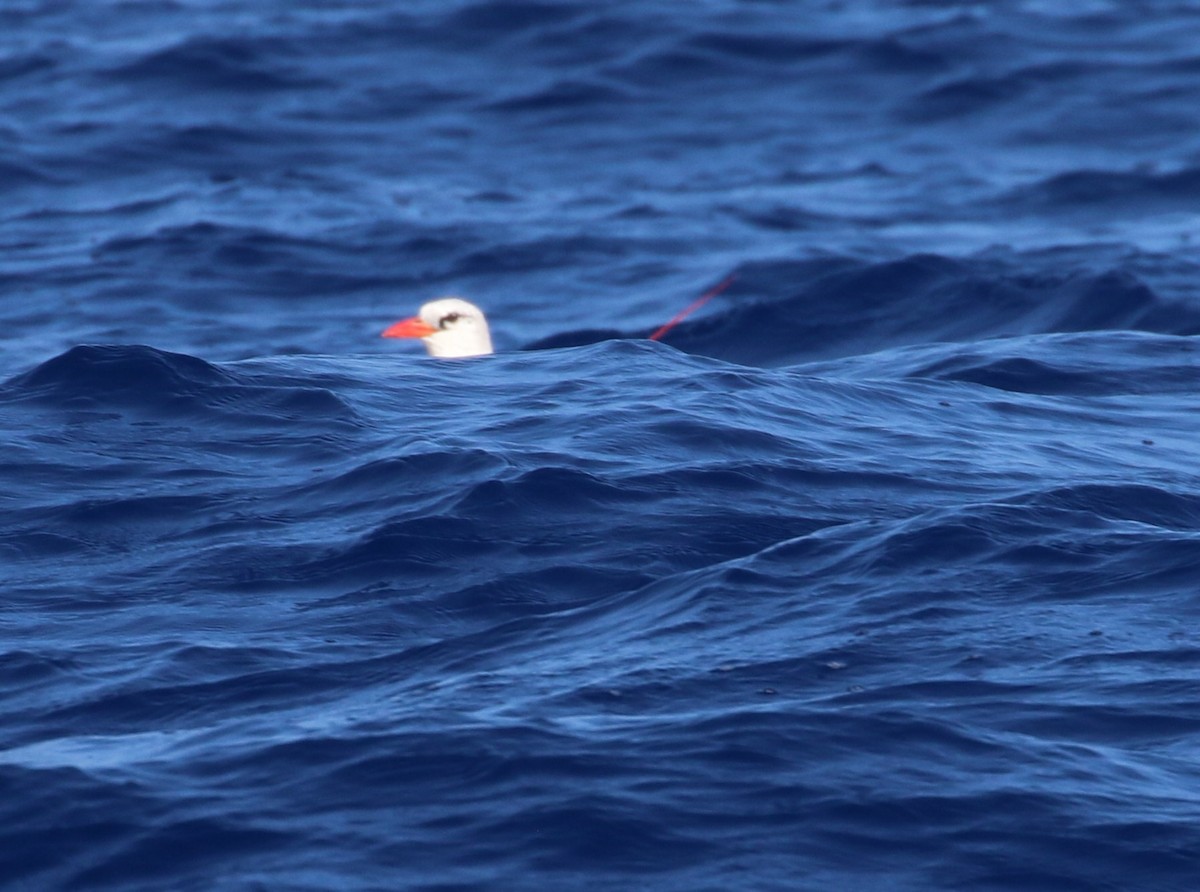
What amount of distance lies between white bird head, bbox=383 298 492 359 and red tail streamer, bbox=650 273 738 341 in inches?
87.6

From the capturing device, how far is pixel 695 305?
48.1ft

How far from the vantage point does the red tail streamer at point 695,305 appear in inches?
552

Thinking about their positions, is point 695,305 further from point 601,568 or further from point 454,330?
point 601,568

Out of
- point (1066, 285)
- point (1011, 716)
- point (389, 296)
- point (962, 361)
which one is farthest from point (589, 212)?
point (1011, 716)

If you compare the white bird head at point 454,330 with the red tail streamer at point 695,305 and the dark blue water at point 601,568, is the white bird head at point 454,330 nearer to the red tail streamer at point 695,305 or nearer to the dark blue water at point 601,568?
the dark blue water at point 601,568

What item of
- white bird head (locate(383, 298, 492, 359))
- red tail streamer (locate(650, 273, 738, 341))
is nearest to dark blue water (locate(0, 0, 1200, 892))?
red tail streamer (locate(650, 273, 738, 341))

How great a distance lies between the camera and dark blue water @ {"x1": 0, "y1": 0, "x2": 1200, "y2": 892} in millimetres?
4730

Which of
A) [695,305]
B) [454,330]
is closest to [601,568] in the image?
[454,330]

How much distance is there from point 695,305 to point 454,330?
3489mm

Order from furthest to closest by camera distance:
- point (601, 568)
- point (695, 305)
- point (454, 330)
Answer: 1. point (695, 305)
2. point (454, 330)
3. point (601, 568)

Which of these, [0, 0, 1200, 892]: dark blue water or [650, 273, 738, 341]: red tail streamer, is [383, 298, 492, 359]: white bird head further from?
[650, 273, 738, 341]: red tail streamer

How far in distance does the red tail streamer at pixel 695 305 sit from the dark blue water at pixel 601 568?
0.53 ft

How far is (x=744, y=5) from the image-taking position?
915 inches

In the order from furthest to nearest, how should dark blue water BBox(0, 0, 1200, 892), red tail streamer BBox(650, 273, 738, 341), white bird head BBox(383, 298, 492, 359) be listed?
red tail streamer BBox(650, 273, 738, 341)
white bird head BBox(383, 298, 492, 359)
dark blue water BBox(0, 0, 1200, 892)
